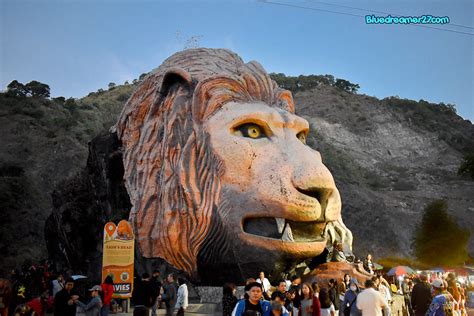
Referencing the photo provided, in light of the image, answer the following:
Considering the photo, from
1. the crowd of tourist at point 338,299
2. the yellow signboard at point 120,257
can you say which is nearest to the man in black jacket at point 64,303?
the crowd of tourist at point 338,299

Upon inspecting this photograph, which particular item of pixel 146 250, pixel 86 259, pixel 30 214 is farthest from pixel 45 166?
pixel 146 250

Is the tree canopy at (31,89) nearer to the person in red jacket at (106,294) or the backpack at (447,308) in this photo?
the person in red jacket at (106,294)

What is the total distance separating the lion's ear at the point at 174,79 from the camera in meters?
10.6

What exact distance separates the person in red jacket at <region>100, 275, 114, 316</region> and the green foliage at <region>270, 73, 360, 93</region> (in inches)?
2650

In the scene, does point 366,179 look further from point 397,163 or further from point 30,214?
point 30,214

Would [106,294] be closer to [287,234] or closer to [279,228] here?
[279,228]

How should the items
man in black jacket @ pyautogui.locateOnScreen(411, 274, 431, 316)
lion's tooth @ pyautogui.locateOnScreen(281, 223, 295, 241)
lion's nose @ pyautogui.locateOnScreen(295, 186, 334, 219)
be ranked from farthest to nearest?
lion's nose @ pyautogui.locateOnScreen(295, 186, 334, 219)
lion's tooth @ pyautogui.locateOnScreen(281, 223, 295, 241)
man in black jacket @ pyautogui.locateOnScreen(411, 274, 431, 316)

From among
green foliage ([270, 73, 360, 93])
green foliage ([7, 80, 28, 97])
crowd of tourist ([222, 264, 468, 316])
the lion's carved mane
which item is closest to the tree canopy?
green foliage ([7, 80, 28, 97])

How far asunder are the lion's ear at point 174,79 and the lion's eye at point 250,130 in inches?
63.4

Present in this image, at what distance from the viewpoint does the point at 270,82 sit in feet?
36.5

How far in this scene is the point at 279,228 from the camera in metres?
9.38

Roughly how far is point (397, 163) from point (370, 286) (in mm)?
58426

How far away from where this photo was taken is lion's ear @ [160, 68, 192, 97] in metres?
10.6

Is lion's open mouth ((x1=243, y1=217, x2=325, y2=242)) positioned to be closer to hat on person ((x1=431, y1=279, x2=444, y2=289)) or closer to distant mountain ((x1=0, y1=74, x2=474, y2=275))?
hat on person ((x1=431, y1=279, x2=444, y2=289))
